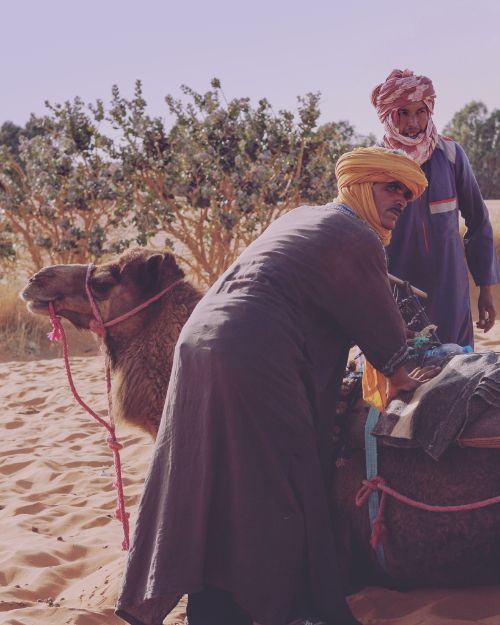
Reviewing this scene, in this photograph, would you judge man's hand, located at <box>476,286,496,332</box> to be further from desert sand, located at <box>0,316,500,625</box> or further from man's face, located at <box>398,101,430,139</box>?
desert sand, located at <box>0,316,500,625</box>

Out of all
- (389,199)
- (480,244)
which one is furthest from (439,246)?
(389,199)

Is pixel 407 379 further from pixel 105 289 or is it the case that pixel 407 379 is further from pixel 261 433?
pixel 105 289

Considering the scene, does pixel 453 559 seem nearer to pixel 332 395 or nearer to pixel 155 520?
pixel 332 395

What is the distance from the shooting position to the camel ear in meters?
4.15

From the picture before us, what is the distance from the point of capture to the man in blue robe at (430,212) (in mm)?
4551

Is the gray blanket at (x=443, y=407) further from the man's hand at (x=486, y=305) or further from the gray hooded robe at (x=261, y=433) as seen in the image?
the man's hand at (x=486, y=305)

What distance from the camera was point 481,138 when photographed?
107 feet

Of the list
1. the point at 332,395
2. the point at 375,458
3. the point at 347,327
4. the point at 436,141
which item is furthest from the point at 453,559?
the point at 436,141

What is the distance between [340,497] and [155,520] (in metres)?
0.78

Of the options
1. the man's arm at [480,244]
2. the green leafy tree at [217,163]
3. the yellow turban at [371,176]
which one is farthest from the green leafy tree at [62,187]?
the yellow turban at [371,176]

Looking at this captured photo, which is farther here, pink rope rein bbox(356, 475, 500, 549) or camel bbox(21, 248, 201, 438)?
camel bbox(21, 248, 201, 438)

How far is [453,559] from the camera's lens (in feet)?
10.1

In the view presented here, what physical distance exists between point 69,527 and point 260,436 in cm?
261

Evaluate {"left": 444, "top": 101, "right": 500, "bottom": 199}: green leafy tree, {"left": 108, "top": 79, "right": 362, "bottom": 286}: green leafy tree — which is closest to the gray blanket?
{"left": 108, "top": 79, "right": 362, "bottom": 286}: green leafy tree
